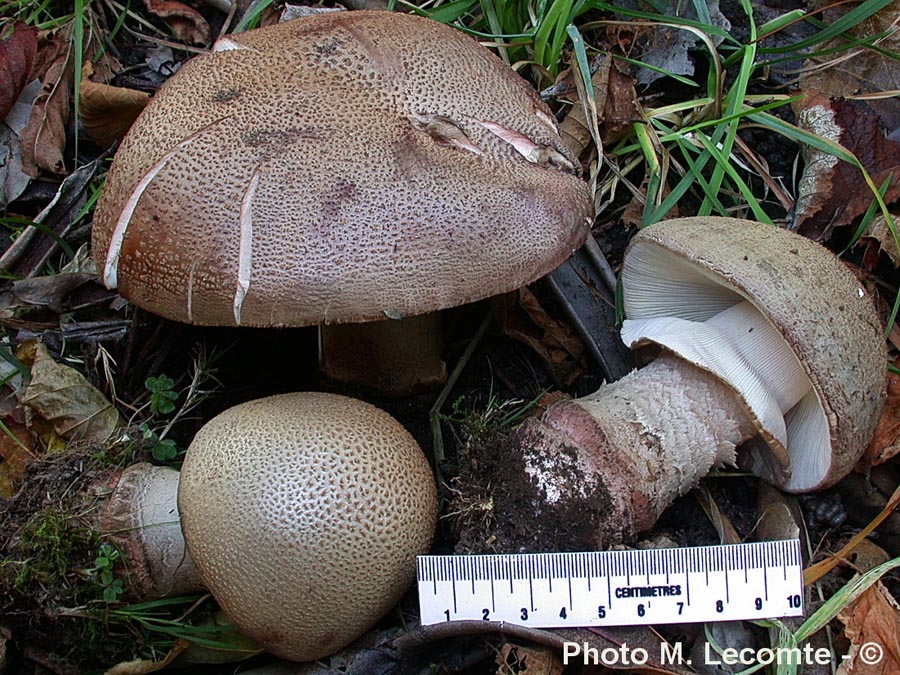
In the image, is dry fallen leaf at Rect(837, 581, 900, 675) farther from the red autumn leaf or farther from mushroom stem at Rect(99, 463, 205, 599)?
the red autumn leaf

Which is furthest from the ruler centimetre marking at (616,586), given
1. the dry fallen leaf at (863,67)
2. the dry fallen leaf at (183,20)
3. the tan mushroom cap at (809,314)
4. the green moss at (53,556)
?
the dry fallen leaf at (183,20)

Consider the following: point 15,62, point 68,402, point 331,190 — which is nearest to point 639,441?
point 331,190

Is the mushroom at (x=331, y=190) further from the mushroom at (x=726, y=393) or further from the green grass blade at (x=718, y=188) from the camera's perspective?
the green grass blade at (x=718, y=188)

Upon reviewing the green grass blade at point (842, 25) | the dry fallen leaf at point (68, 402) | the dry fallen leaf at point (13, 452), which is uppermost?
the green grass blade at point (842, 25)

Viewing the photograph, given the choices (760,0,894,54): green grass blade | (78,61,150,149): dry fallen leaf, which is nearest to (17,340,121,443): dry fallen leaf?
(78,61,150,149): dry fallen leaf

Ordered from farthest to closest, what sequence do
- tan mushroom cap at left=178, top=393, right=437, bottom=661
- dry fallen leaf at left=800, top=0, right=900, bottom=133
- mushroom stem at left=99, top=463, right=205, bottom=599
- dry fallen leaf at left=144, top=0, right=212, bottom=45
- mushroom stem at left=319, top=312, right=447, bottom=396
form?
dry fallen leaf at left=144, top=0, right=212, bottom=45 < dry fallen leaf at left=800, top=0, right=900, bottom=133 < mushroom stem at left=319, top=312, right=447, bottom=396 < mushroom stem at left=99, top=463, right=205, bottom=599 < tan mushroom cap at left=178, top=393, right=437, bottom=661

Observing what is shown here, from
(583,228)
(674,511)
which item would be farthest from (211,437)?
(674,511)

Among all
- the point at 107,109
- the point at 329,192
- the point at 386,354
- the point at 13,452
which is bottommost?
the point at 13,452

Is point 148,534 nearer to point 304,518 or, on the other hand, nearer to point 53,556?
point 53,556
